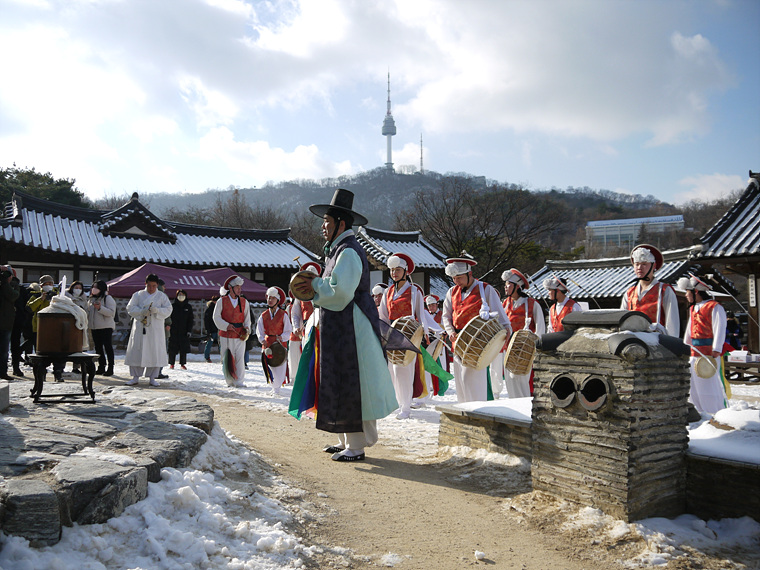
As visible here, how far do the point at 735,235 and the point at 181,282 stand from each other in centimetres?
1578

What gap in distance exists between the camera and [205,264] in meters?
22.8

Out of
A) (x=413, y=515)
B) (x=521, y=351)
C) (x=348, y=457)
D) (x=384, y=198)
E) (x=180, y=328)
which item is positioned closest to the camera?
(x=413, y=515)

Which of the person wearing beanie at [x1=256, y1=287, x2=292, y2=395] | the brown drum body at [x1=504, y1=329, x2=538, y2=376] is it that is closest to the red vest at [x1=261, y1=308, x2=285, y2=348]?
the person wearing beanie at [x1=256, y1=287, x2=292, y2=395]

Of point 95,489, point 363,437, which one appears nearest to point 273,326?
point 363,437

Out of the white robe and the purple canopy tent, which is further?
the purple canopy tent

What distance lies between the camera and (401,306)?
8172mm

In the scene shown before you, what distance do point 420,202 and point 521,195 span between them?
5.61 m

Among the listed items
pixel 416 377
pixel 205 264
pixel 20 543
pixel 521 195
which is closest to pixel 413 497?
pixel 20 543

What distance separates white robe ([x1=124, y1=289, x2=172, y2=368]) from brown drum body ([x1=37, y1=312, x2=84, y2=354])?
5.51 meters

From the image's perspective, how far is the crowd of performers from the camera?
4801mm

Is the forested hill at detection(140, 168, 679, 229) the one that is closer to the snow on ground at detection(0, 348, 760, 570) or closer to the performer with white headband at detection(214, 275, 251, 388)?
the performer with white headband at detection(214, 275, 251, 388)

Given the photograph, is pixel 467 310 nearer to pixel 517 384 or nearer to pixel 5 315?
pixel 517 384

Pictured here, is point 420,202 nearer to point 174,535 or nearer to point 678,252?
point 678,252

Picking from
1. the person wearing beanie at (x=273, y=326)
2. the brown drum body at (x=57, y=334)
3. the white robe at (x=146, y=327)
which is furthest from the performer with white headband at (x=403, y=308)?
the white robe at (x=146, y=327)
